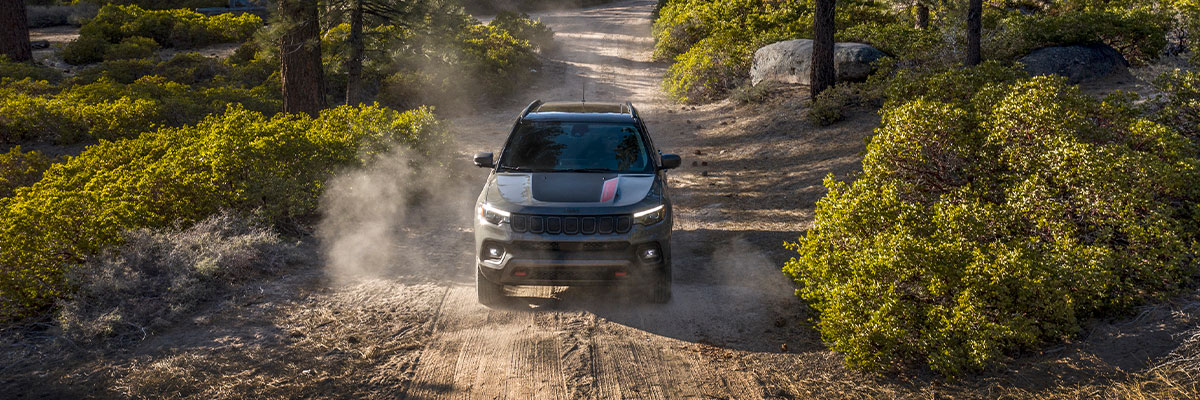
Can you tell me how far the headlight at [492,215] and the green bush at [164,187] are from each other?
142 inches

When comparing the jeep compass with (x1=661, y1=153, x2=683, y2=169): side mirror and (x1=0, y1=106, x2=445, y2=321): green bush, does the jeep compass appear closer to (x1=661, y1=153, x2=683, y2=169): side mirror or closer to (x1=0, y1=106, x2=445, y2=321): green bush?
(x1=661, y1=153, x2=683, y2=169): side mirror

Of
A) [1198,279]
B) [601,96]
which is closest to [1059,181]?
[1198,279]

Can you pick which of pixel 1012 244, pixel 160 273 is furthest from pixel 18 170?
pixel 1012 244

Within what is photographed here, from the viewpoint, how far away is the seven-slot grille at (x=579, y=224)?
6.00 metres

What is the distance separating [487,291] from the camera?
6496 millimetres

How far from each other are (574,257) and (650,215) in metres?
0.79

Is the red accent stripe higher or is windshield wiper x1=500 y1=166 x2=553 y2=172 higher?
windshield wiper x1=500 y1=166 x2=553 y2=172

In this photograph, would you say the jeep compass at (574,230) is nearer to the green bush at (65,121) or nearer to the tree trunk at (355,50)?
the tree trunk at (355,50)

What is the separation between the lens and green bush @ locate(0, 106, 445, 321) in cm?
614

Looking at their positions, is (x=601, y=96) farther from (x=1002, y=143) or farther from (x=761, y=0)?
(x=1002, y=143)

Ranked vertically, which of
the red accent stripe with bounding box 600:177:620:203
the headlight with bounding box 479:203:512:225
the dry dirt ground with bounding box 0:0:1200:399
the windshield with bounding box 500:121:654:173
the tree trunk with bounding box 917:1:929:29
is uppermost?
the tree trunk with bounding box 917:1:929:29

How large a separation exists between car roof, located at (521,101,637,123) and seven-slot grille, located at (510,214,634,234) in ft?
5.99

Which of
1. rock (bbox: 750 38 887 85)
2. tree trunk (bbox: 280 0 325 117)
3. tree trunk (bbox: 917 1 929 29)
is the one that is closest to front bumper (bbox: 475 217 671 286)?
tree trunk (bbox: 280 0 325 117)

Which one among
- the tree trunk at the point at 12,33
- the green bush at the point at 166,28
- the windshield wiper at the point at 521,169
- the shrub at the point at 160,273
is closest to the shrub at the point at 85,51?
the green bush at the point at 166,28
